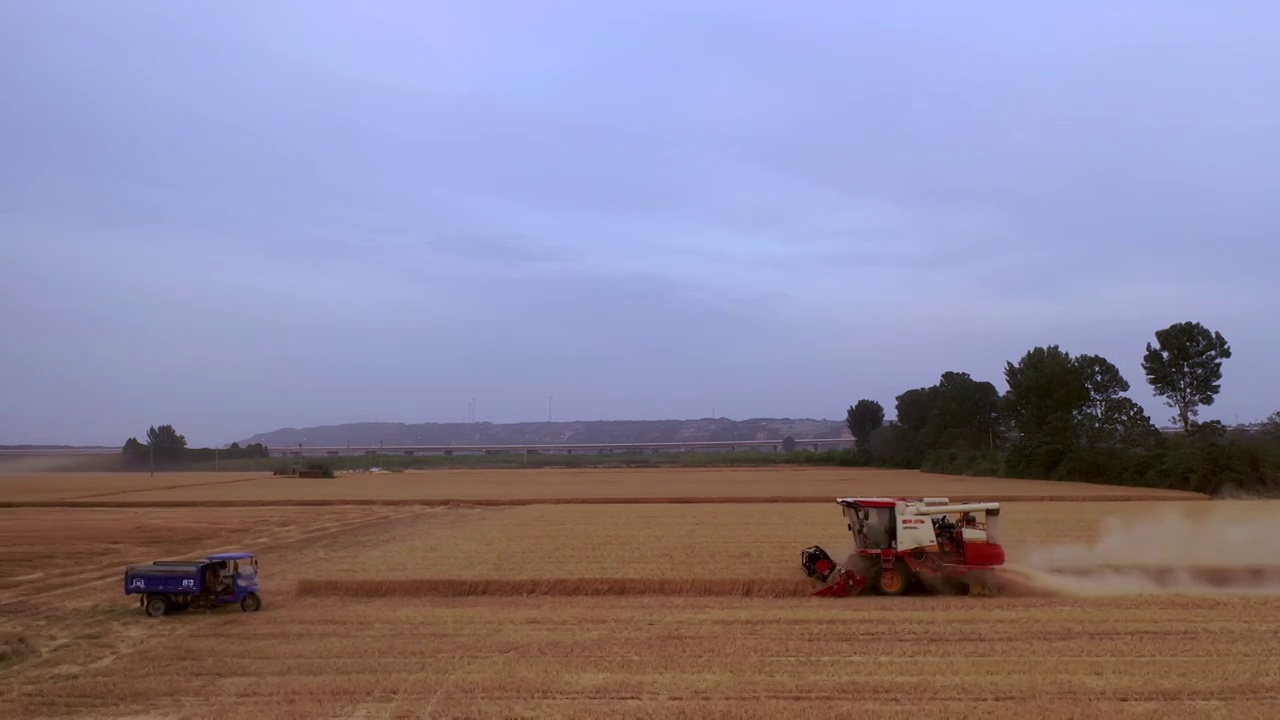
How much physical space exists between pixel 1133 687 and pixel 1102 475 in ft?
214

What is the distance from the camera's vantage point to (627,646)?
579 inches

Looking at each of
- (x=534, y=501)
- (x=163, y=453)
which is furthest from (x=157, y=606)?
(x=163, y=453)

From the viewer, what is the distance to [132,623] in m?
18.1

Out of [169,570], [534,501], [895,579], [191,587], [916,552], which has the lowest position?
[534,501]

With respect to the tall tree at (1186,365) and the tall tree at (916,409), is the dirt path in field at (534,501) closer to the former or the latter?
the tall tree at (1186,365)

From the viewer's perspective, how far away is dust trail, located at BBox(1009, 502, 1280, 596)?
20386 millimetres

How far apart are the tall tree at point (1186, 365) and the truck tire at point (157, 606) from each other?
83734 millimetres

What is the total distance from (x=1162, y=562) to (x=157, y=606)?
23161 mm

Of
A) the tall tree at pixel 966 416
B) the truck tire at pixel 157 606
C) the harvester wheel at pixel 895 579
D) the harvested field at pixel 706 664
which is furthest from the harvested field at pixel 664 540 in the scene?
the tall tree at pixel 966 416

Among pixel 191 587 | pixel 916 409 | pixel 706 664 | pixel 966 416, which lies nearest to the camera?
pixel 706 664

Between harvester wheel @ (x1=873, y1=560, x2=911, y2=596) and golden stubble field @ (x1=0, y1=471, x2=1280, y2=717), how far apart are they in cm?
60

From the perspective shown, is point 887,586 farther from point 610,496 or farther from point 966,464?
point 966,464

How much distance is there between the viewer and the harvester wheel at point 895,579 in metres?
19.5

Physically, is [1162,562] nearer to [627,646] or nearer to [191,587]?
[627,646]
